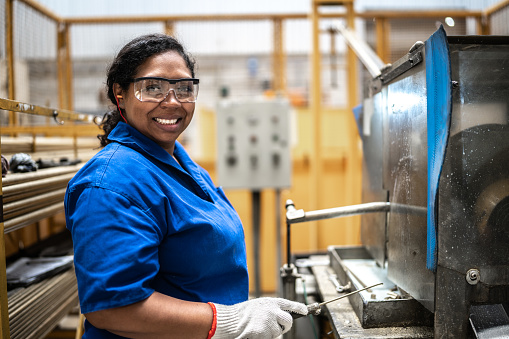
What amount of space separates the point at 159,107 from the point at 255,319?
0.56m

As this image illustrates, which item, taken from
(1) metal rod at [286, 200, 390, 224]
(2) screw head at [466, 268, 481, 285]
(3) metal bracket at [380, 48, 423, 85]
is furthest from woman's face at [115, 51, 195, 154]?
(2) screw head at [466, 268, 481, 285]

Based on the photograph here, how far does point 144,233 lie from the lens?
78cm

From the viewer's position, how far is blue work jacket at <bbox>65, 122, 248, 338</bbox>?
2.42ft

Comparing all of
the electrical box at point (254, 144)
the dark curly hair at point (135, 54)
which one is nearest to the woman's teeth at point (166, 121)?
the dark curly hair at point (135, 54)

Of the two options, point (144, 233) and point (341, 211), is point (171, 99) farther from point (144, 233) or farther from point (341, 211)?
point (341, 211)

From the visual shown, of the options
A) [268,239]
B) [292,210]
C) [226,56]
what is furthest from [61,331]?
[226,56]

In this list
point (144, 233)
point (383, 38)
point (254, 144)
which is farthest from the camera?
point (383, 38)

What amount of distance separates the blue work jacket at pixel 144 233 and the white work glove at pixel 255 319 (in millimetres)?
76

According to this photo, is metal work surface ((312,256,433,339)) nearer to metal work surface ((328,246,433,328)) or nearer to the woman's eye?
metal work surface ((328,246,433,328))

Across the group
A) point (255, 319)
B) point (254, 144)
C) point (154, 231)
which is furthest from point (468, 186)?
point (254, 144)

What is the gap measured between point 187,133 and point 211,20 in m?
1.02

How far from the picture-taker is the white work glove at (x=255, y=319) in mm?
856

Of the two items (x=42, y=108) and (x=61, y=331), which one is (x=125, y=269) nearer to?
(x=42, y=108)

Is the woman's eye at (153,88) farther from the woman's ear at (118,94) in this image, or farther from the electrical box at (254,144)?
the electrical box at (254,144)
